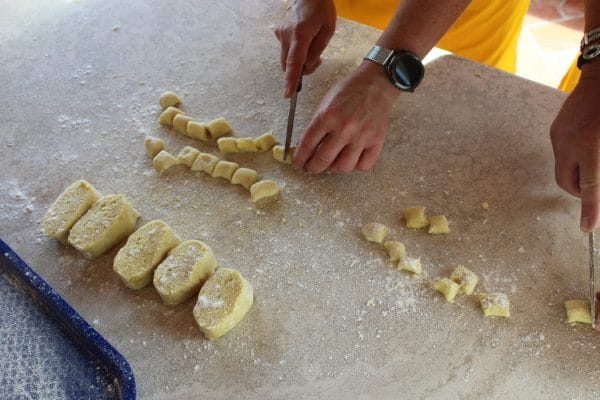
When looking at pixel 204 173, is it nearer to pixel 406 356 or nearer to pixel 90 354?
pixel 90 354

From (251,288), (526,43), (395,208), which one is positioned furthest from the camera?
(526,43)

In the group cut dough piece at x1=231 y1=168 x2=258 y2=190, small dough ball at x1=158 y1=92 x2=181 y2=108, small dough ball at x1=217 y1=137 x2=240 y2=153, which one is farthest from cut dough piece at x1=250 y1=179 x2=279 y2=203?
small dough ball at x1=158 y1=92 x2=181 y2=108

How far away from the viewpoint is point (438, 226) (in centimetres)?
113

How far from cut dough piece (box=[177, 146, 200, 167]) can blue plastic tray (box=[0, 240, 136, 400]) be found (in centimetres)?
42

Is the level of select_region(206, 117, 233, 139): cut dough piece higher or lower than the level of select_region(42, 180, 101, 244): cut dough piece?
higher

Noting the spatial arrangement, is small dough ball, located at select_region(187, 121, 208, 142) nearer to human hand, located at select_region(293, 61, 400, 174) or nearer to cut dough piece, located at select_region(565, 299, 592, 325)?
human hand, located at select_region(293, 61, 400, 174)

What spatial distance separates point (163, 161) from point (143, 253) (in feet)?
0.86

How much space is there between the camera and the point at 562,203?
1.19m

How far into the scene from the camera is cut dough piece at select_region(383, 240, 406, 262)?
1.09 meters

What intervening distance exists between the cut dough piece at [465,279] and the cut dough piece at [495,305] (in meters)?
0.03

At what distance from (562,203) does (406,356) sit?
53cm

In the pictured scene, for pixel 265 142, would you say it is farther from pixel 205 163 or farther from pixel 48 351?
pixel 48 351

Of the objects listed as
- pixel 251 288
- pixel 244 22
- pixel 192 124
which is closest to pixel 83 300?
pixel 251 288

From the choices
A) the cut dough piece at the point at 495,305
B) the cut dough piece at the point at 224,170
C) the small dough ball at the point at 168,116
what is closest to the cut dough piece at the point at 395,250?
the cut dough piece at the point at 495,305
